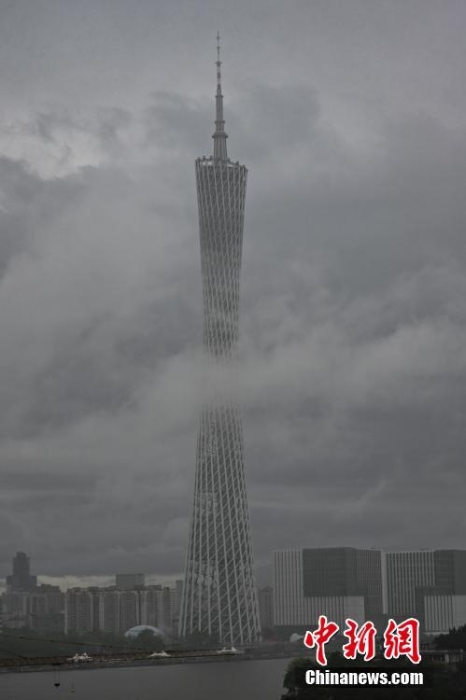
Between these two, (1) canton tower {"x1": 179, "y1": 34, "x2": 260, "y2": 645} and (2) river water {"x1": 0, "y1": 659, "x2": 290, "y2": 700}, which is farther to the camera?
(1) canton tower {"x1": 179, "y1": 34, "x2": 260, "y2": 645}

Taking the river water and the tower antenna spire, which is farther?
the tower antenna spire

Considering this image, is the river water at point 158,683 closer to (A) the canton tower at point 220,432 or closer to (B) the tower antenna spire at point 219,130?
(A) the canton tower at point 220,432

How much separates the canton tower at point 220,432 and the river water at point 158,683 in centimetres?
1049

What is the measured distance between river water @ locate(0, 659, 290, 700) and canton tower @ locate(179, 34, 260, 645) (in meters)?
10.5

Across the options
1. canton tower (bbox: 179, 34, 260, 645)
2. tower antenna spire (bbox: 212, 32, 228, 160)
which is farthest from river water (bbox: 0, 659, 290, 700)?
tower antenna spire (bbox: 212, 32, 228, 160)

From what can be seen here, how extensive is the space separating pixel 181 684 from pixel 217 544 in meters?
23.4

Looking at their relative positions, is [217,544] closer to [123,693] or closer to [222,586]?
[222,586]

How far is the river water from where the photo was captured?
10442 centimetres

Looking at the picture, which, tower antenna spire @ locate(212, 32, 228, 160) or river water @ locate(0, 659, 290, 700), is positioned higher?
tower antenna spire @ locate(212, 32, 228, 160)

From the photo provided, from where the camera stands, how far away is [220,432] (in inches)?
5305

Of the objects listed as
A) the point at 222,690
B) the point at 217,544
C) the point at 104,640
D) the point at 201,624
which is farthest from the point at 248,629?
the point at 222,690

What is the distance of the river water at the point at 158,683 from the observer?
10442 cm

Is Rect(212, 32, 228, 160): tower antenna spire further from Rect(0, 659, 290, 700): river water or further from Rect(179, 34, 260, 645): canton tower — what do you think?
Rect(0, 659, 290, 700): river water

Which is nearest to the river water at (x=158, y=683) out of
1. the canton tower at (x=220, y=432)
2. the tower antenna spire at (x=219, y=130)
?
the canton tower at (x=220, y=432)
